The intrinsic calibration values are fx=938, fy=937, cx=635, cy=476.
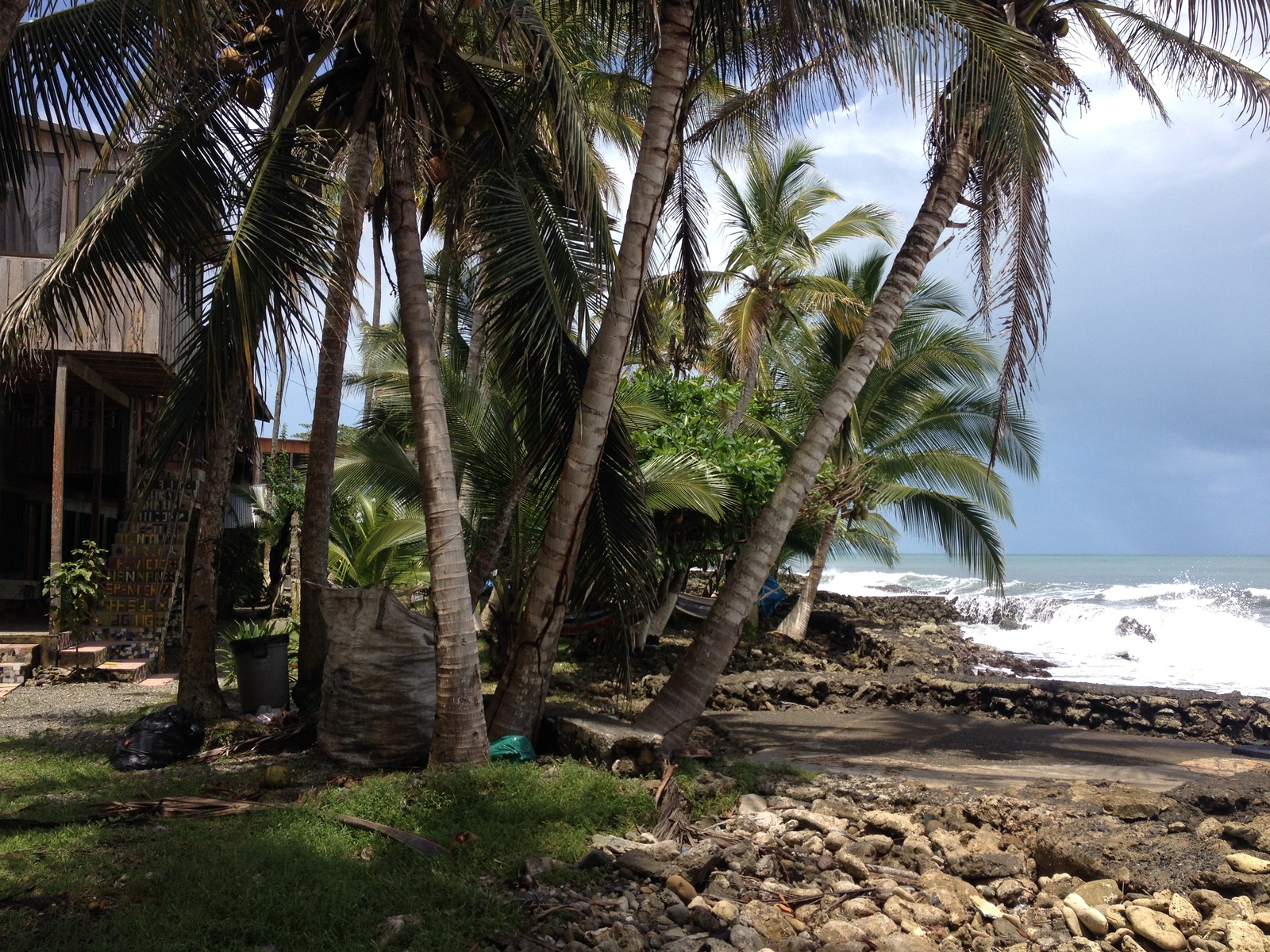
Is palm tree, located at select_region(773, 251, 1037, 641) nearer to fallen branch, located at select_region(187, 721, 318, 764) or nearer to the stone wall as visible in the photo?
the stone wall

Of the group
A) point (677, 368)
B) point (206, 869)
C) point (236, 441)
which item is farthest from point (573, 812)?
point (677, 368)

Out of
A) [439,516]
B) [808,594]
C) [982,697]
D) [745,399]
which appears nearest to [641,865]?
[439,516]

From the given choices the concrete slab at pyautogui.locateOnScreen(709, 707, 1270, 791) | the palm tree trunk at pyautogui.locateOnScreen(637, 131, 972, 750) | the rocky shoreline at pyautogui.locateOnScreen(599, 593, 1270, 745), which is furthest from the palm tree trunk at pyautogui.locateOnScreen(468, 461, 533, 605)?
the rocky shoreline at pyautogui.locateOnScreen(599, 593, 1270, 745)

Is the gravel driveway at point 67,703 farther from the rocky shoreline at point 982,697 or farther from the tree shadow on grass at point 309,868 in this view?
the rocky shoreline at point 982,697

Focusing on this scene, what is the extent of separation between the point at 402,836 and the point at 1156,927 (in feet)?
12.4

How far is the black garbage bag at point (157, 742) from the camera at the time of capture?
6562 mm

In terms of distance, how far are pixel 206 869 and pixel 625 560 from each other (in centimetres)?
374

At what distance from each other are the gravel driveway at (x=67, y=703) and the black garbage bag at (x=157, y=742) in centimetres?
189

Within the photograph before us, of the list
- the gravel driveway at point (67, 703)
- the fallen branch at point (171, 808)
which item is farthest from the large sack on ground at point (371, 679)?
the gravel driveway at point (67, 703)

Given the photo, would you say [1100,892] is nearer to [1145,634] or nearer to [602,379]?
[602,379]

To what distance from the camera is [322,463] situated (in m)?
7.98

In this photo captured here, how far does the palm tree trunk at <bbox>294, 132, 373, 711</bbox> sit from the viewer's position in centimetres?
750

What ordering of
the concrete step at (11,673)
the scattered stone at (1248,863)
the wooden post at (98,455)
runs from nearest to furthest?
the scattered stone at (1248,863), the concrete step at (11,673), the wooden post at (98,455)

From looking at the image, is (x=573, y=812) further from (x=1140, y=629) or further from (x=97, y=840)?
(x=1140, y=629)
